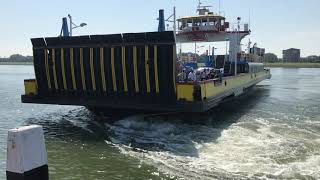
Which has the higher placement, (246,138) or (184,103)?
(184,103)

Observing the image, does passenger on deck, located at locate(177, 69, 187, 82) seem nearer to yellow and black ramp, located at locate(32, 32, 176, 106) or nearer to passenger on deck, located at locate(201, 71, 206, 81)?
passenger on deck, located at locate(201, 71, 206, 81)

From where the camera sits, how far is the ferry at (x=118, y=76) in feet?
39.0

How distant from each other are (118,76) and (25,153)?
9039 mm

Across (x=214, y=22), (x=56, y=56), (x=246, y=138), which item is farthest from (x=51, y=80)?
(x=214, y=22)

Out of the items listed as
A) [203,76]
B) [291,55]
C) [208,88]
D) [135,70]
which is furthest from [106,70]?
[291,55]

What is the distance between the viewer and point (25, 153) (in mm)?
3703

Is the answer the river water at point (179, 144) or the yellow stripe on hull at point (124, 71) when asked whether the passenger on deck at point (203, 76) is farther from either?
the yellow stripe on hull at point (124, 71)

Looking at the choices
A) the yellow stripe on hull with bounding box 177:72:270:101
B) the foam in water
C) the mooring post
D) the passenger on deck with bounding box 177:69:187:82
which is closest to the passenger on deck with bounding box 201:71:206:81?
the yellow stripe on hull with bounding box 177:72:270:101

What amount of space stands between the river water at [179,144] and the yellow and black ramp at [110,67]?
39.4 inches

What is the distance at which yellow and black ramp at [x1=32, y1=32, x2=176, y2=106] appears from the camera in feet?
39.5

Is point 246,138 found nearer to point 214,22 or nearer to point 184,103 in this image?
point 184,103

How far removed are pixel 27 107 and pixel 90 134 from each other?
756cm

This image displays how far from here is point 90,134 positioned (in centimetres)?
1148

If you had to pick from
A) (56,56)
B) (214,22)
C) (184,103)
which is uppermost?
(214,22)
